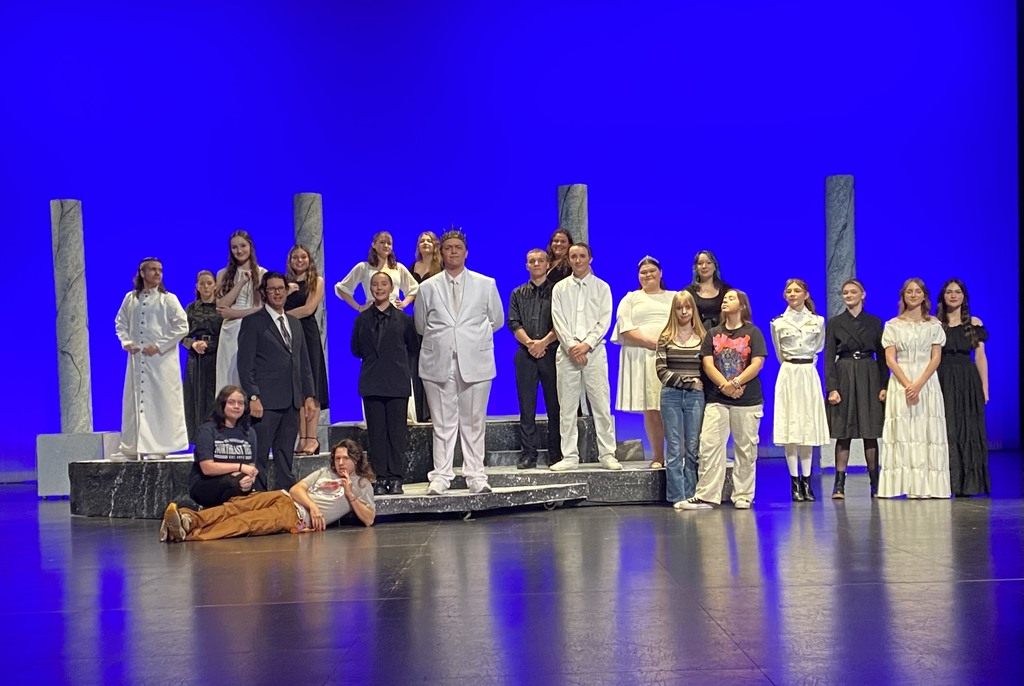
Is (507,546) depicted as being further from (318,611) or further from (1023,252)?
(1023,252)

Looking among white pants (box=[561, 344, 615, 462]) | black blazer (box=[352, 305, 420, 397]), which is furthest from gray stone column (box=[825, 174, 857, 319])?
black blazer (box=[352, 305, 420, 397])

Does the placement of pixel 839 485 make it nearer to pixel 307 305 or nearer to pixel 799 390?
pixel 799 390

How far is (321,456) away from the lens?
7855 mm

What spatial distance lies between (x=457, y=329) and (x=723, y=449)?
72.1 inches

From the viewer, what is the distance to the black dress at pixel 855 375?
7660 millimetres

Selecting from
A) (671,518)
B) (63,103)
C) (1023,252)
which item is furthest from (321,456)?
(1023,252)

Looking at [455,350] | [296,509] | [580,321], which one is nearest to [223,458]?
[296,509]

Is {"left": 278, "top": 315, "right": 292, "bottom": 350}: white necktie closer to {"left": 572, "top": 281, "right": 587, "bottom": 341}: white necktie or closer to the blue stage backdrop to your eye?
{"left": 572, "top": 281, "right": 587, "bottom": 341}: white necktie

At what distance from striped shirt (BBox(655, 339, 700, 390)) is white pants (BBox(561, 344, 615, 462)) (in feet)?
1.20

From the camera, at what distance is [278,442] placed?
7.29 meters

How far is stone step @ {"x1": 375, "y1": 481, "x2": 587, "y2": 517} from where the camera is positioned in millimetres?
6980

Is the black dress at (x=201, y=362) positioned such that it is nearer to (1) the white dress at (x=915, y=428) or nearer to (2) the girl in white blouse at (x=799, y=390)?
(2) the girl in white blouse at (x=799, y=390)

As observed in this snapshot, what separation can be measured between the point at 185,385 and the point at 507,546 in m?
3.51

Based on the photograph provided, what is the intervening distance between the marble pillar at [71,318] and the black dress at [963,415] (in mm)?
6740
